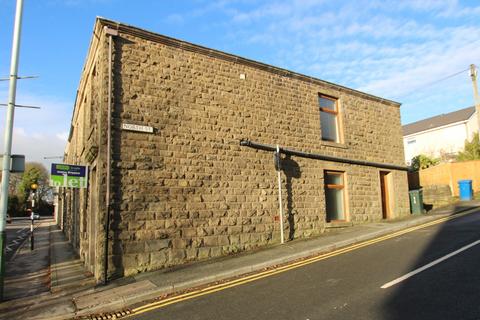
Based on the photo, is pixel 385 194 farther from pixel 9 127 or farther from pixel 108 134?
pixel 9 127

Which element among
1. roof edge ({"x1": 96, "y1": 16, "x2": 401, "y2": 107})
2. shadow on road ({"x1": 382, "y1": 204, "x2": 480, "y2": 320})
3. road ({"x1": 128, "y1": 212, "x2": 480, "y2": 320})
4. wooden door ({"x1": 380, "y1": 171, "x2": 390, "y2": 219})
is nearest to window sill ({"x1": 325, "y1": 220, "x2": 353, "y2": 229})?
wooden door ({"x1": 380, "y1": 171, "x2": 390, "y2": 219})

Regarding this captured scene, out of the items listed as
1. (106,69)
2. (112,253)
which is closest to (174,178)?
(112,253)

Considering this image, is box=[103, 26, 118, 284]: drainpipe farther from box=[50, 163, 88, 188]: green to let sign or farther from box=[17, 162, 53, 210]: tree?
box=[17, 162, 53, 210]: tree

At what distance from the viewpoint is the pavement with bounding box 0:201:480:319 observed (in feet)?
24.6

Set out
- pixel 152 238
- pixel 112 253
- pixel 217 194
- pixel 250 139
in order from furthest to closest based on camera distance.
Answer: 1. pixel 250 139
2. pixel 217 194
3. pixel 152 238
4. pixel 112 253

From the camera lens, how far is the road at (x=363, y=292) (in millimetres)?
5668

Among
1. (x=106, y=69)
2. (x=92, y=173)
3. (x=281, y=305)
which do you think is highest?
(x=106, y=69)

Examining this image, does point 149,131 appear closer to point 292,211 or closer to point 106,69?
point 106,69

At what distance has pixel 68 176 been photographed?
10.9 m

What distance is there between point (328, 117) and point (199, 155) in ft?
22.5

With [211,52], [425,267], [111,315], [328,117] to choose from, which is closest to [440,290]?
[425,267]

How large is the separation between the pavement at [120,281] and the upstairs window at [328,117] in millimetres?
3908

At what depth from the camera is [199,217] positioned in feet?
37.0

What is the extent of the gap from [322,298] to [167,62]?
808 centimetres
